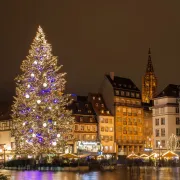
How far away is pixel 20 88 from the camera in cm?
5969

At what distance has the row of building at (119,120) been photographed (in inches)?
4245

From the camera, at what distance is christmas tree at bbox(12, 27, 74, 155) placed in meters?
58.5

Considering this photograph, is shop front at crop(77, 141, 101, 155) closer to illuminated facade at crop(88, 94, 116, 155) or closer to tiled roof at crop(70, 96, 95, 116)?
illuminated facade at crop(88, 94, 116, 155)

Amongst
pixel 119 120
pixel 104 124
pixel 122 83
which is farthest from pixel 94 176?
pixel 122 83

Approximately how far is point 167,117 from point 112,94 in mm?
20585

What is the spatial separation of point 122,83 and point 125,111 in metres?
7.88

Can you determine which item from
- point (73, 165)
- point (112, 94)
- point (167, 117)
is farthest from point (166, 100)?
point (73, 165)

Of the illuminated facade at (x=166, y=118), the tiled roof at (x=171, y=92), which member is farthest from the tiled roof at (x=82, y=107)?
the tiled roof at (x=171, y=92)

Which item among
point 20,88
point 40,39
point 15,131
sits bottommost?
point 15,131

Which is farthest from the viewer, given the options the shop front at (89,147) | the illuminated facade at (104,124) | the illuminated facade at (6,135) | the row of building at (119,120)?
the illuminated facade at (104,124)

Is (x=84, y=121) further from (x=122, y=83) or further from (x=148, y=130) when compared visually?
(x=148, y=130)

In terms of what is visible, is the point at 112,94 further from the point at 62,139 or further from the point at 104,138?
the point at 62,139

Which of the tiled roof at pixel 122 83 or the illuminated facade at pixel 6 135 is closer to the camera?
the illuminated facade at pixel 6 135

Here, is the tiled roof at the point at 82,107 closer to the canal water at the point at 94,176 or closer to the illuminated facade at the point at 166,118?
the illuminated facade at the point at 166,118
